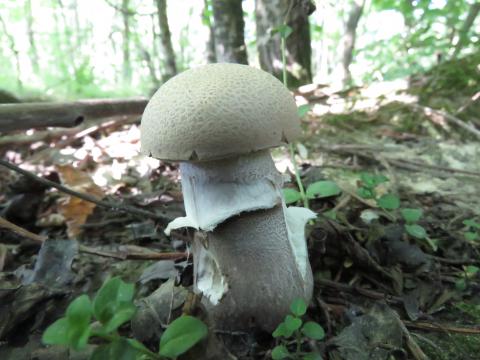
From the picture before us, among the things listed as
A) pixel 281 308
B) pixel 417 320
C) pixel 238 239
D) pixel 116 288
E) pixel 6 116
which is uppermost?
pixel 6 116

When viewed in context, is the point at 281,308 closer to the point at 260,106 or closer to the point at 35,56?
the point at 260,106

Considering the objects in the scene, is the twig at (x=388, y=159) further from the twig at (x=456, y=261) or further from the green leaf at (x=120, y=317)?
the green leaf at (x=120, y=317)

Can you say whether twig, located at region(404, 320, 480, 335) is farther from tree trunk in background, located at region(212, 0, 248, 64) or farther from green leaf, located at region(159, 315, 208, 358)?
tree trunk in background, located at region(212, 0, 248, 64)

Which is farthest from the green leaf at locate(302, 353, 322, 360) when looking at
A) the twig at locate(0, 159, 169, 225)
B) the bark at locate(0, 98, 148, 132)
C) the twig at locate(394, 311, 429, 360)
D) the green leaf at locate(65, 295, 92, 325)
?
the bark at locate(0, 98, 148, 132)

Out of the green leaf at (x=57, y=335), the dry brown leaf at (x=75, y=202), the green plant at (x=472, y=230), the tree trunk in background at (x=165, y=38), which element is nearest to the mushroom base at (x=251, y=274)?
the green leaf at (x=57, y=335)

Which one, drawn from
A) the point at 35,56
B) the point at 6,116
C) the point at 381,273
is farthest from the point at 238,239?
the point at 35,56

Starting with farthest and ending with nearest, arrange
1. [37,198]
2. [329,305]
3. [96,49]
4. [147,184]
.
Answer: [96,49], [147,184], [37,198], [329,305]
